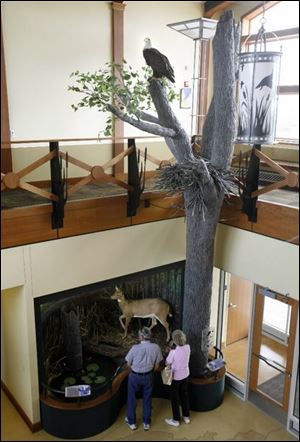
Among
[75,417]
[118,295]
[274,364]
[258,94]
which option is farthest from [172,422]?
[258,94]

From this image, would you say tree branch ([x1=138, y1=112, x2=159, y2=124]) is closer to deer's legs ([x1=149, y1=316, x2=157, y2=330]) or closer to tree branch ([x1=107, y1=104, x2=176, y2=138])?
tree branch ([x1=107, y1=104, x2=176, y2=138])

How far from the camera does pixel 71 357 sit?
4.05 metres

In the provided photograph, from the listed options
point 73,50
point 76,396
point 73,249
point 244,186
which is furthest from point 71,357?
point 73,50

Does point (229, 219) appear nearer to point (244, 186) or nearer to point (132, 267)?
point (244, 186)

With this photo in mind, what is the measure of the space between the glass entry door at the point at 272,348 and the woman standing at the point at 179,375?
74 centimetres

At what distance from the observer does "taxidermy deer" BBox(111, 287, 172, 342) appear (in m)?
4.49

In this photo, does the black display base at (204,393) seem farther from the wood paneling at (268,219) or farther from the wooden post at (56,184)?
the wooden post at (56,184)

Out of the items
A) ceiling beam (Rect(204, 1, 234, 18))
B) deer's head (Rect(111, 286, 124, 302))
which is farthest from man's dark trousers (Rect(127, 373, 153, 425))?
ceiling beam (Rect(204, 1, 234, 18))

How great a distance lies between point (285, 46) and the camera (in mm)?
1964

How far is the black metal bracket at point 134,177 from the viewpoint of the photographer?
3.56 metres

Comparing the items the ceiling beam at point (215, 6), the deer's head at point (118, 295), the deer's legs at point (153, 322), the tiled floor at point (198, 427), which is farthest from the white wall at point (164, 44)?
the tiled floor at point (198, 427)

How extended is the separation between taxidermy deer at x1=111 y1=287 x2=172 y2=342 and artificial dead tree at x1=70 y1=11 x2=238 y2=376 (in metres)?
0.53

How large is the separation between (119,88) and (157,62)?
0.36m

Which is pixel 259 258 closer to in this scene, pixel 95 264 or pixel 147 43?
pixel 95 264
